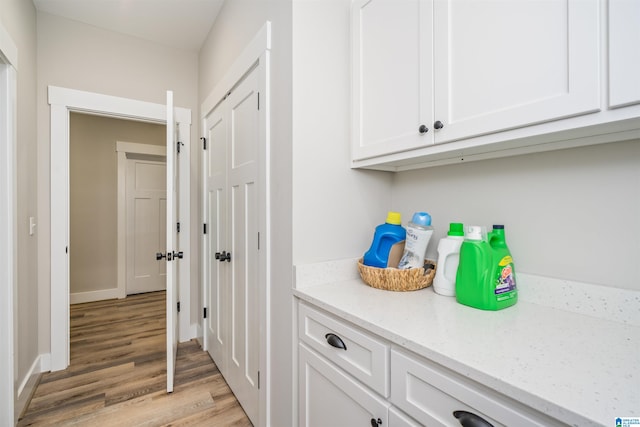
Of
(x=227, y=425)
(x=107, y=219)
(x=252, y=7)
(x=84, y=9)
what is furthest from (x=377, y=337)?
(x=107, y=219)

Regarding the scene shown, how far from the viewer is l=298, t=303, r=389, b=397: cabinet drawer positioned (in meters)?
0.81

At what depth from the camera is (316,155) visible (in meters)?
1.27

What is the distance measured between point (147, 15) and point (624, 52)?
8.94 ft

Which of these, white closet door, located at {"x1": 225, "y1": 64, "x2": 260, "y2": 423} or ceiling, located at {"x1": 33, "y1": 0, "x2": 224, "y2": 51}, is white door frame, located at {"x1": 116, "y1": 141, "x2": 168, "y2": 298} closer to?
ceiling, located at {"x1": 33, "y1": 0, "x2": 224, "y2": 51}

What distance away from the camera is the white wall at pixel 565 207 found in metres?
0.84

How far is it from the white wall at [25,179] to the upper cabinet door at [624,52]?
249 cm

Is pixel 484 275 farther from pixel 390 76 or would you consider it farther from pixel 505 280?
pixel 390 76

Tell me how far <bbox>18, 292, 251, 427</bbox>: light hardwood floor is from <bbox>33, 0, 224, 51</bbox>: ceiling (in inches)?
102

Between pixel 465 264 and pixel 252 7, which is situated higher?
pixel 252 7

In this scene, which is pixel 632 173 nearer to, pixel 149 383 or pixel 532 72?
pixel 532 72

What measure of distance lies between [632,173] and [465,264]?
0.51 meters

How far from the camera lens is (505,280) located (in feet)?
3.14

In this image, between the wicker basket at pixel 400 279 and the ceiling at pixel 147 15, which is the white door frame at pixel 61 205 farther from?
the wicker basket at pixel 400 279

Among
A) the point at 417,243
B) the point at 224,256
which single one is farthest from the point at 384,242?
the point at 224,256
